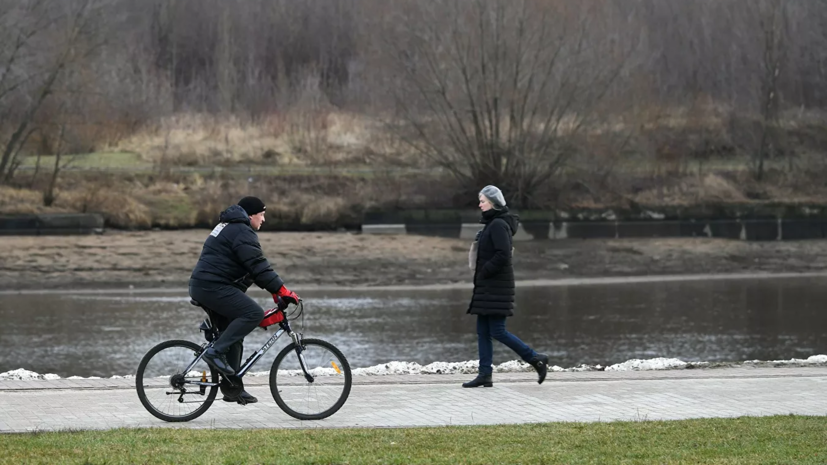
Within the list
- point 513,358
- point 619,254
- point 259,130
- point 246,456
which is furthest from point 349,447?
point 259,130

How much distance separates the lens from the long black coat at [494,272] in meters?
11.0

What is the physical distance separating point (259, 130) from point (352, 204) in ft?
35.4

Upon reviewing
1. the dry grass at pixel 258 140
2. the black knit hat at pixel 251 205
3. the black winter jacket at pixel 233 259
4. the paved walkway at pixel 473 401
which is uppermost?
the dry grass at pixel 258 140

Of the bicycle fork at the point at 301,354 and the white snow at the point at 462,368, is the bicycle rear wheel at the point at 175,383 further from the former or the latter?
the white snow at the point at 462,368

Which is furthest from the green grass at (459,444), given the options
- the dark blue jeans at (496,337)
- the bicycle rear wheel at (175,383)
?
the dark blue jeans at (496,337)

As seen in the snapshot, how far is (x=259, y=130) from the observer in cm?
4372

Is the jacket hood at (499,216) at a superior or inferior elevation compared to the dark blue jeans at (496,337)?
superior

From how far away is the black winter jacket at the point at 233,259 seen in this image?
912 centimetres

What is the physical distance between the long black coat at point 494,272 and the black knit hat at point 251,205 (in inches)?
94.6

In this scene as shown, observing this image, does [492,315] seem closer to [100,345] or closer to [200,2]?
[100,345]

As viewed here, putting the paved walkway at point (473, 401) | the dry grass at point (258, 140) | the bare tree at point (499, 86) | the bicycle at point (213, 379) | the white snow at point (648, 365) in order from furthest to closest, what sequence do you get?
1. the dry grass at point (258, 140)
2. the bare tree at point (499, 86)
3. the white snow at point (648, 365)
4. the bicycle at point (213, 379)
5. the paved walkway at point (473, 401)

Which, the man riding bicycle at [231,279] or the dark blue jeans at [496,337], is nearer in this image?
the man riding bicycle at [231,279]

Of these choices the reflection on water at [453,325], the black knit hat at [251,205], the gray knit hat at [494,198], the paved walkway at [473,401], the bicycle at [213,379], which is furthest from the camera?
the reflection on water at [453,325]

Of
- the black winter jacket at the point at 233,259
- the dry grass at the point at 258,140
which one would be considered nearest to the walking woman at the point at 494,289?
the black winter jacket at the point at 233,259
